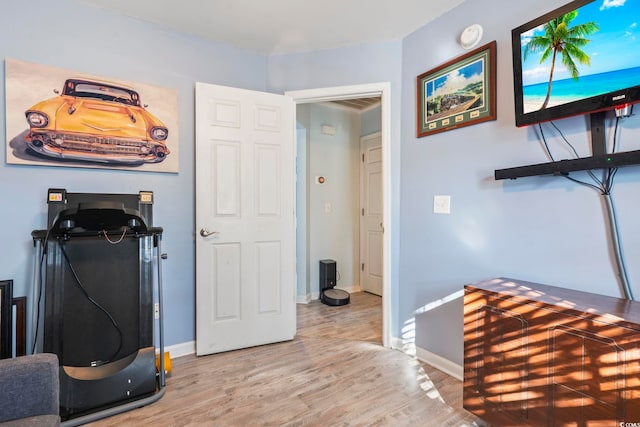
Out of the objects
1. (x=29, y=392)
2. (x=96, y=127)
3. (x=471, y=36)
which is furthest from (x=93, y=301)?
(x=471, y=36)

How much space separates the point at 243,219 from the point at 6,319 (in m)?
1.53

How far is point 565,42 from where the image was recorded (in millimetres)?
1434

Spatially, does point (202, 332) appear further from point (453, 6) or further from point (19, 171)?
point (453, 6)

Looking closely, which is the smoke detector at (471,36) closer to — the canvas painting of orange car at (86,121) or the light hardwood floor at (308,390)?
the canvas painting of orange car at (86,121)

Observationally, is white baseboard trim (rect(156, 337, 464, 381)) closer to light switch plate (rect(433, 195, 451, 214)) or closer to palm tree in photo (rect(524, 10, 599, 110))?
light switch plate (rect(433, 195, 451, 214))

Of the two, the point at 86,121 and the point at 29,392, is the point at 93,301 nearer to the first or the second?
the point at 29,392

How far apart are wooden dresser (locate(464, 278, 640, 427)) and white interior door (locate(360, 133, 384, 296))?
8.09 ft

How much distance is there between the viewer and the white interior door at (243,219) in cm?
239

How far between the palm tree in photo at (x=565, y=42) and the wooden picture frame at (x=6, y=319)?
10.4 ft

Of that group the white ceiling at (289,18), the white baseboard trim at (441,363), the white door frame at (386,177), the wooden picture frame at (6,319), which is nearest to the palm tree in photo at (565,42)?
the white ceiling at (289,18)

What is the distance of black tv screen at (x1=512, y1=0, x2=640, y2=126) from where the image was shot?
4.14 ft

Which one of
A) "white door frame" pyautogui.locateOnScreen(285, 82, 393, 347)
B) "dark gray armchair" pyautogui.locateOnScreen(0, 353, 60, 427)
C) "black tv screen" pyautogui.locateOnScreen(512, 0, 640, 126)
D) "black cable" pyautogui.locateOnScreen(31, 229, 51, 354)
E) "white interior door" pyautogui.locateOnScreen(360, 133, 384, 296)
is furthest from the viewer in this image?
"white interior door" pyautogui.locateOnScreen(360, 133, 384, 296)

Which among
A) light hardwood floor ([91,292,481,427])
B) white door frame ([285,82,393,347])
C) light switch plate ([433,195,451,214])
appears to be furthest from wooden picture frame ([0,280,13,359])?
light switch plate ([433,195,451,214])

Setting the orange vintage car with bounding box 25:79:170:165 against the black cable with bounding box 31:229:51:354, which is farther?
the orange vintage car with bounding box 25:79:170:165
